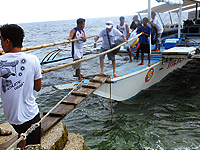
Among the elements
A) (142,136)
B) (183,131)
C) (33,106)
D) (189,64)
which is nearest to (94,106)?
(142,136)

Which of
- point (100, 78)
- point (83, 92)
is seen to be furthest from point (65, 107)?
point (100, 78)

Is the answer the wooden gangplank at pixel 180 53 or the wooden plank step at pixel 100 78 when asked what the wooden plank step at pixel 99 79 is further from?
the wooden gangplank at pixel 180 53

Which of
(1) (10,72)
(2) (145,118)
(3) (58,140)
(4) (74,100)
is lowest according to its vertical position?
(2) (145,118)

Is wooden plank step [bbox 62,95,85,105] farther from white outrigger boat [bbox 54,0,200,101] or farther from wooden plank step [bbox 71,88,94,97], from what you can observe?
white outrigger boat [bbox 54,0,200,101]

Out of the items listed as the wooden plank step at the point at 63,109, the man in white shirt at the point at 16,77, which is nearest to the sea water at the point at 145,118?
the wooden plank step at the point at 63,109

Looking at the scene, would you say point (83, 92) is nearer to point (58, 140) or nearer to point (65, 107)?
point (65, 107)

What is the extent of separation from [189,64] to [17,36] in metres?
11.4

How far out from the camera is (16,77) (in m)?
2.11

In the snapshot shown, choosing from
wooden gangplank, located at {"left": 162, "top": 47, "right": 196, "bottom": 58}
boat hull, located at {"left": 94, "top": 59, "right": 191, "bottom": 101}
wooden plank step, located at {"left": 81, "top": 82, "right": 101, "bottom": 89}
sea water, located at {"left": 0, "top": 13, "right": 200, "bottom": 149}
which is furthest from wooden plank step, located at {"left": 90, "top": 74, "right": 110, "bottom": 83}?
wooden gangplank, located at {"left": 162, "top": 47, "right": 196, "bottom": 58}

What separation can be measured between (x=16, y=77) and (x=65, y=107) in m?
1.89

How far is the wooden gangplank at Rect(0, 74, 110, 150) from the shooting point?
10.4 feet

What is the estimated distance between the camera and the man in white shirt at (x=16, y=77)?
6.88 ft

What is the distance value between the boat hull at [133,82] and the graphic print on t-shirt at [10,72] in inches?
140

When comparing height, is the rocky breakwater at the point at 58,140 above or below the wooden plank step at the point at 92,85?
below
